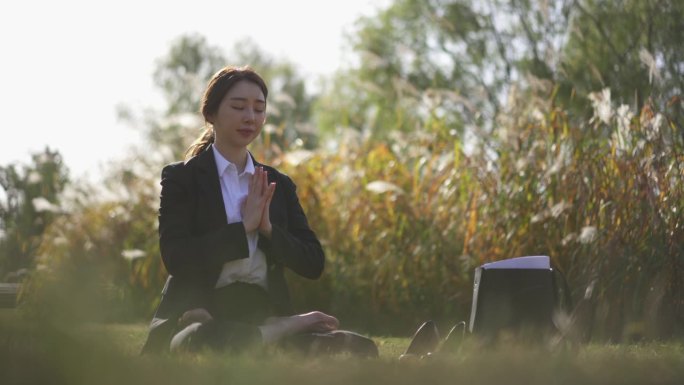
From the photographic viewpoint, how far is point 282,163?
261 inches

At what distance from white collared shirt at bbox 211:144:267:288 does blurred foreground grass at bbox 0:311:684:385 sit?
96 centimetres

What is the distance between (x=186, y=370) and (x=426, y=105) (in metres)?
4.45

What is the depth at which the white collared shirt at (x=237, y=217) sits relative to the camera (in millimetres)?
3641

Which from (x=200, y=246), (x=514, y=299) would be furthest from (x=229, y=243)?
(x=514, y=299)

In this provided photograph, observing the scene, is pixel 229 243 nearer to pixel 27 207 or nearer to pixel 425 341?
pixel 425 341

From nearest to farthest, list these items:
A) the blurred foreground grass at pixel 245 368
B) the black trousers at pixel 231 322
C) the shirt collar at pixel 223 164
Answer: the blurred foreground grass at pixel 245 368
the black trousers at pixel 231 322
the shirt collar at pixel 223 164

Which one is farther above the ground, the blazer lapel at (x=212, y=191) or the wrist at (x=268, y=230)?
the blazer lapel at (x=212, y=191)

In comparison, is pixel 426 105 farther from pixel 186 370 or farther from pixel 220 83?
pixel 186 370

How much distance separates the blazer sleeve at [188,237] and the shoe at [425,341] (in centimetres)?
66

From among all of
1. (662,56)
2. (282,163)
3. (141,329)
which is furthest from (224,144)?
(662,56)

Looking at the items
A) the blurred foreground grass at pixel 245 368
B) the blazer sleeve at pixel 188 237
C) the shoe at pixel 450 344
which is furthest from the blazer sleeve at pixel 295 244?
the blurred foreground grass at pixel 245 368

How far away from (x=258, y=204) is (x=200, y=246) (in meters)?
0.25

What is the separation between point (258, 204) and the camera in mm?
3570

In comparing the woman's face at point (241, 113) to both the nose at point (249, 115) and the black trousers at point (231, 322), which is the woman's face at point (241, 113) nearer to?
the nose at point (249, 115)
